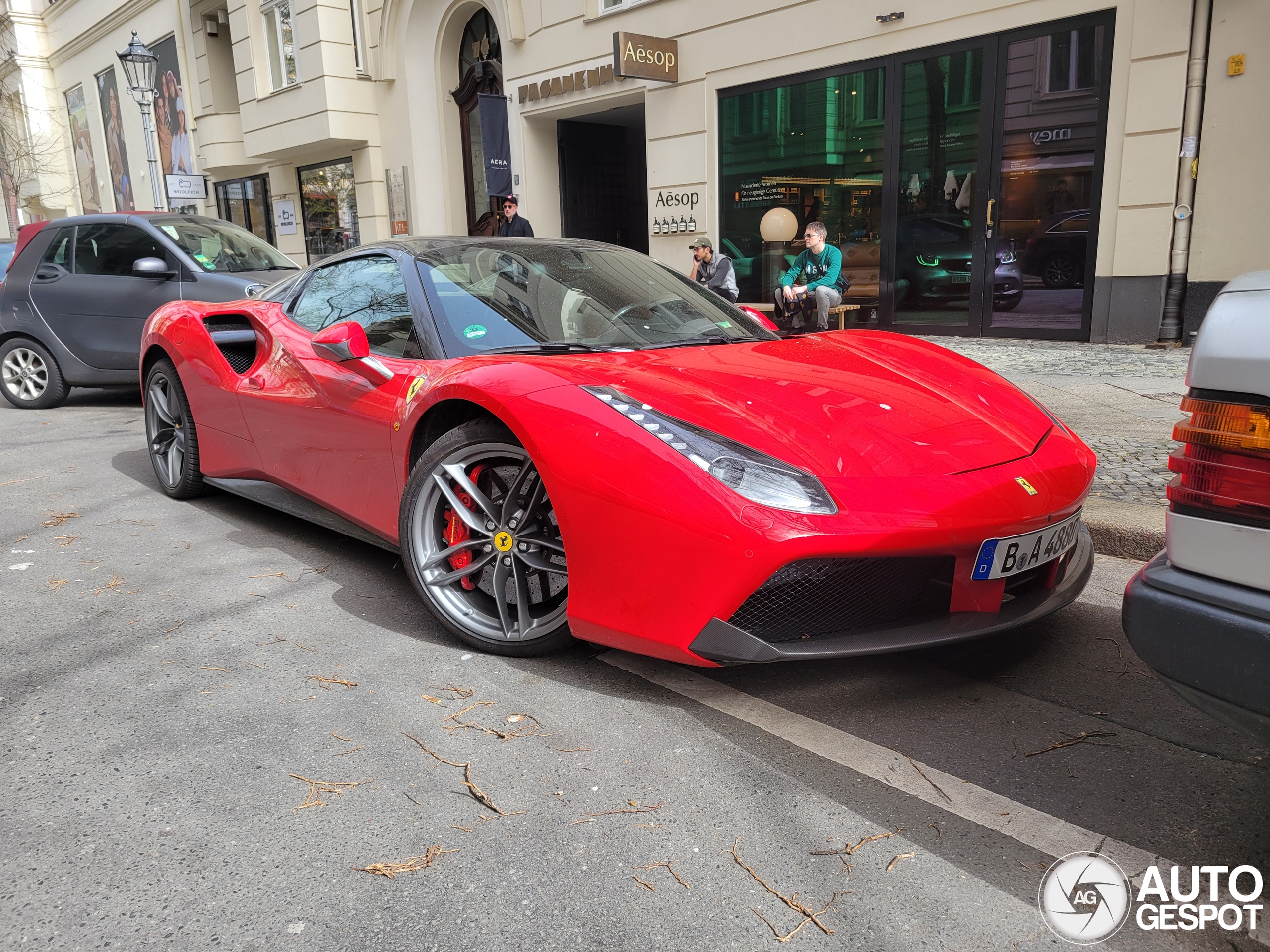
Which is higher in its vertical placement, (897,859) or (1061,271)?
(1061,271)

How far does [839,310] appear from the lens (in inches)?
377

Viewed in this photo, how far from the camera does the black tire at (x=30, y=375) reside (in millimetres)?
8164

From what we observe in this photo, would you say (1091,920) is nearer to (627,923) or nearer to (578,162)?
(627,923)

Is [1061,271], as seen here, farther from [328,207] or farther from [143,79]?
[328,207]

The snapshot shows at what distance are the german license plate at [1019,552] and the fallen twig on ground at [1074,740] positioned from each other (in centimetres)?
42

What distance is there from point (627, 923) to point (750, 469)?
3.41 feet

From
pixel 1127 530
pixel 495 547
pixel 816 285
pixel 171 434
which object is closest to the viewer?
pixel 495 547

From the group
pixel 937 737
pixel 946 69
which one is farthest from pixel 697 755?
pixel 946 69

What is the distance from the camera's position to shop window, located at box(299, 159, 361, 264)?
727 inches

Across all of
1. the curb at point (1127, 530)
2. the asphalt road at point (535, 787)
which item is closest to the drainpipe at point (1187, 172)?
the curb at point (1127, 530)

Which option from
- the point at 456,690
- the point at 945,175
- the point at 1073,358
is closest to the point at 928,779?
the point at 456,690

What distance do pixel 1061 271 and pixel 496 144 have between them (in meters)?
8.78

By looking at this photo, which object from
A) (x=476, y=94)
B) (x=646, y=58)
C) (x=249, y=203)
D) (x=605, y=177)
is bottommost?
(x=605, y=177)
